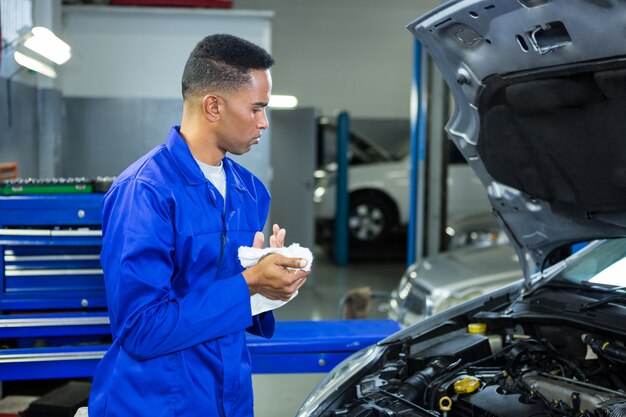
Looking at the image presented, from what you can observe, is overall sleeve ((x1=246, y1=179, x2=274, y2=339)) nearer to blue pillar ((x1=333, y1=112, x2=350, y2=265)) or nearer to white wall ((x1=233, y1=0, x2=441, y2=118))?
blue pillar ((x1=333, y1=112, x2=350, y2=265))

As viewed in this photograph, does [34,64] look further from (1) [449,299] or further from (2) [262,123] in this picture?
(2) [262,123]

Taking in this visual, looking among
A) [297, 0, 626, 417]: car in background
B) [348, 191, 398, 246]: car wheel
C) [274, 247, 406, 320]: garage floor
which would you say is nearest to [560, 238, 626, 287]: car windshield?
[297, 0, 626, 417]: car in background

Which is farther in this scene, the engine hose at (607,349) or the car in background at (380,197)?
the car in background at (380,197)

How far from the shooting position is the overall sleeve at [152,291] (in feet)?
5.07

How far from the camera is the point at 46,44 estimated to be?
430 centimetres

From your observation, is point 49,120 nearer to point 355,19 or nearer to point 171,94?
point 171,94

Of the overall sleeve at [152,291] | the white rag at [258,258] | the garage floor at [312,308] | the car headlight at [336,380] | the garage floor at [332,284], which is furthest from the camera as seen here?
the garage floor at [332,284]

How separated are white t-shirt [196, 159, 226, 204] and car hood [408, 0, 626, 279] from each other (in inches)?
30.6

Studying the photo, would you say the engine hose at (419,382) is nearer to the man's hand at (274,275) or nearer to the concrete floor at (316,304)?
the man's hand at (274,275)

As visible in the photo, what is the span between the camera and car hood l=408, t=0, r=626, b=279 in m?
1.86

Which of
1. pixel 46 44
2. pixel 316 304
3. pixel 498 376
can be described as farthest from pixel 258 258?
pixel 316 304

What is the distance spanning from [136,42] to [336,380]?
4.05m

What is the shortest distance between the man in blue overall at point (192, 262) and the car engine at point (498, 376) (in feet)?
1.82

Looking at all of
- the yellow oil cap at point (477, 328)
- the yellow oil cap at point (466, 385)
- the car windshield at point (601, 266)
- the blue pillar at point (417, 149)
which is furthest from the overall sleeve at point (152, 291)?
the blue pillar at point (417, 149)
